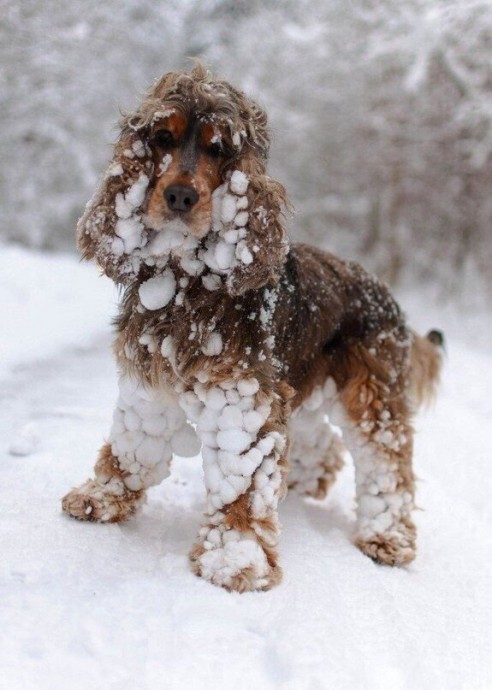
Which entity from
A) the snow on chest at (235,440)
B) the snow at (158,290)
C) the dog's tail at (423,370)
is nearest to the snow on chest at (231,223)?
the snow at (158,290)

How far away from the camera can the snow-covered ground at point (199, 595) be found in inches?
94.7

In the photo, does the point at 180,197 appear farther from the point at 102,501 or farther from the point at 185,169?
the point at 102,501

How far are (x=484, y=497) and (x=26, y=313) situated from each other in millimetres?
6249

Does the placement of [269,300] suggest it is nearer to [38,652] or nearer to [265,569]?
[265,569]

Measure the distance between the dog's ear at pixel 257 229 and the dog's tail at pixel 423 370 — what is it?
1.87 m

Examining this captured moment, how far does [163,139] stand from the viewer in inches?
117

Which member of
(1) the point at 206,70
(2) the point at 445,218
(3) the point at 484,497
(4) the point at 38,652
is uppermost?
(2) the point at 445,218

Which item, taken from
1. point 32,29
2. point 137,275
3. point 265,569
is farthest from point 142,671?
point 32,29

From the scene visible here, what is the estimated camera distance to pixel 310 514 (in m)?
4.38

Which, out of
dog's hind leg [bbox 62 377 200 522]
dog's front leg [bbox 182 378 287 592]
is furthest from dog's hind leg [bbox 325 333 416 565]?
dog's hind leg [bbox 62 377 200 522]

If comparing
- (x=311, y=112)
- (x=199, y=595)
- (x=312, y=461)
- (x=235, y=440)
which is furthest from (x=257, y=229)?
(x=311, y=112)

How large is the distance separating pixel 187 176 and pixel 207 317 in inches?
26.1

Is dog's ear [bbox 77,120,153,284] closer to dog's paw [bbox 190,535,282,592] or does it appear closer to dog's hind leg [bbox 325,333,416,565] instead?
dog's paw [bbox 190,535,282,592]

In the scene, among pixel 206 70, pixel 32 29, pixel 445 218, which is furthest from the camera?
pixel 445 218
